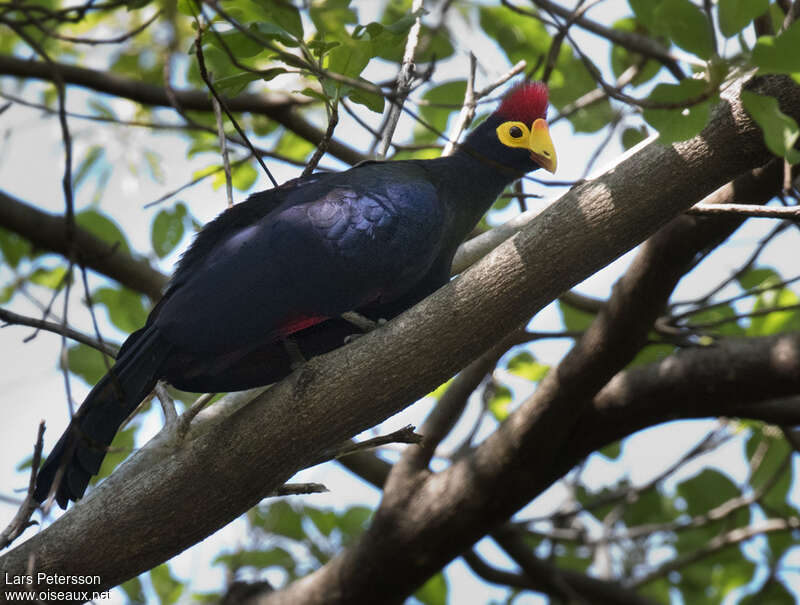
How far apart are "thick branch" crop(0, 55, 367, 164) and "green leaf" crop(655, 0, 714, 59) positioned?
89.1 inches

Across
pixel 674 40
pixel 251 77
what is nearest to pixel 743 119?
pixel 674 40

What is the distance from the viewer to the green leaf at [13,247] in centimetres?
456

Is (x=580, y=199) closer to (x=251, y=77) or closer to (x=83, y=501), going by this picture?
(x=251, y=77)

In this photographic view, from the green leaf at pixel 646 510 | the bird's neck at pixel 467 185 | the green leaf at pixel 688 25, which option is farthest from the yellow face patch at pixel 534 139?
the green leaf at pixel 646 510

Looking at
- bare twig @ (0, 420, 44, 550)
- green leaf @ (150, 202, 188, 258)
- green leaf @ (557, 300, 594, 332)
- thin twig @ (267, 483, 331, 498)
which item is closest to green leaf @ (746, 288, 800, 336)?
green leaf @ (557, 300, 594, 332)

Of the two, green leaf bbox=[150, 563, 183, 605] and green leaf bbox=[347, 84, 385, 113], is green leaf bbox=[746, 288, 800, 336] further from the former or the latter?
green leaf bbox=[150, 563, 183, 605]

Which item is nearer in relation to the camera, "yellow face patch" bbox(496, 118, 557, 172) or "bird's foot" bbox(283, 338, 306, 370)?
"bird's foot" bbox(283, 338, 306, 370)

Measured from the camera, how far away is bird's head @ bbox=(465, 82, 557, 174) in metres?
3.38

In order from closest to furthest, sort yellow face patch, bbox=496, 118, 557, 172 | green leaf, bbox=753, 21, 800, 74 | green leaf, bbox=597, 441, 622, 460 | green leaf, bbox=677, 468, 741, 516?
green leaf, bbox=753, 21, 800, 74 → yellow face patch, bbox=496, 118, 557, 172 → green leaf, bbox=677, 468, 741, 516 → green leaf, bbox=597, 441, 622, 460

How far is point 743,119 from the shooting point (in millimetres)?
2270

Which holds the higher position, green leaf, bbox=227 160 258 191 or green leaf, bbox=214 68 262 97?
green leaf, bbox=227 160 258 191

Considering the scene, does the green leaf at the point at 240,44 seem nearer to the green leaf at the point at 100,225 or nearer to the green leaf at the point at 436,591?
the green leaf at the point at 100,225

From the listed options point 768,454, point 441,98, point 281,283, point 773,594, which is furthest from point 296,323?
point 773,594

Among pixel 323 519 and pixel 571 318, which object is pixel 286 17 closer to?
pixel 571 318
